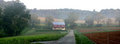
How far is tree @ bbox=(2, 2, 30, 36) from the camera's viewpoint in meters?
57.2

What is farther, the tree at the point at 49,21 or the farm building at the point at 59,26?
the farm building at the point at 59,26

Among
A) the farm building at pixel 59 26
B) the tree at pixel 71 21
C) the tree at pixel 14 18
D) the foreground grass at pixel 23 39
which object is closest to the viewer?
the foreground grass at pixel 23 39

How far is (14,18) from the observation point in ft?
190

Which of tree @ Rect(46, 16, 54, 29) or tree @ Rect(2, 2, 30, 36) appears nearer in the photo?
tree @ Rect(2, 2, 30, 36)

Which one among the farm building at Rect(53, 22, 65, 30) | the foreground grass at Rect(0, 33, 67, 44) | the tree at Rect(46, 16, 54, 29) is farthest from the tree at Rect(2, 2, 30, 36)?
the farm building at Rect(53, 22, 65, 30)

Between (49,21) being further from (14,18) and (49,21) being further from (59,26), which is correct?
(14,18)

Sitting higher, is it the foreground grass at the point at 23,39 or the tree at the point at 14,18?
the tree at the point at 14,18

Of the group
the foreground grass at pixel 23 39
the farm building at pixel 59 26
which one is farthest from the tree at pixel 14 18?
the farm building at pixel 59 26

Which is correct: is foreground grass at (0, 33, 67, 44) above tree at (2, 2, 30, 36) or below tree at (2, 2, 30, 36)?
below

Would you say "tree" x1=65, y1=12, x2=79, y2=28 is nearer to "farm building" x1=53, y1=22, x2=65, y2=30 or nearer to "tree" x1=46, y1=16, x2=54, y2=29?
"farm building" x1=53, y1=22, x2=65, y2=30

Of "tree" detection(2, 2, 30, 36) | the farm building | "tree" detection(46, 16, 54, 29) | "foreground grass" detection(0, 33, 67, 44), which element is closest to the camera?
"foreground grass" detection(0, 33, 67, 44)

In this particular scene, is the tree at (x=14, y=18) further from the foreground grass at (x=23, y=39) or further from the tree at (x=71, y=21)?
the tree at (x=71, y=21)

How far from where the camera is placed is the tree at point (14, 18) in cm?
5716

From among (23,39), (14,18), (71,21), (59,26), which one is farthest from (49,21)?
(23,39)
